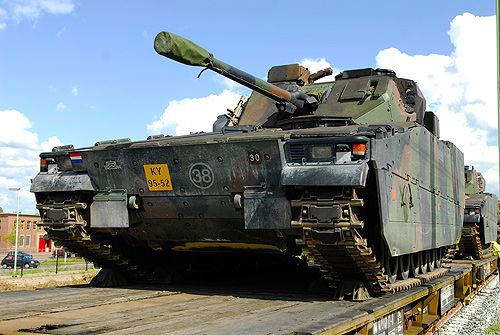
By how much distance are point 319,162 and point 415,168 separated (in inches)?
86.9

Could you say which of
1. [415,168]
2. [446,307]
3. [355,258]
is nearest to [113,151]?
[355,258]

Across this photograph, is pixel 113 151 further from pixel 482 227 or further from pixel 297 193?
pixel 482 227

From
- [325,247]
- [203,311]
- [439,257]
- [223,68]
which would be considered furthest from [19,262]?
[325,247]

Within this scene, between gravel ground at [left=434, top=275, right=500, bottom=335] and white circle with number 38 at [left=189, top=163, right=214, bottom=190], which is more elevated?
white circle with number 38 at [left=189, top=163, right=214, bottom=190]

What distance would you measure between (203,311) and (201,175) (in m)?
1.69

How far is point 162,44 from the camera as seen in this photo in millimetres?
6199

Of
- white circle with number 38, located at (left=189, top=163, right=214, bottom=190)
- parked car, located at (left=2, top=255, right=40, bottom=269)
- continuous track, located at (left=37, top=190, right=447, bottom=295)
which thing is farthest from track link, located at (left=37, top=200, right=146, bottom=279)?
parked car, located at (left=2, top=255, right=40, bottom=269)

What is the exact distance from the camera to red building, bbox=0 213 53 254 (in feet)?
178

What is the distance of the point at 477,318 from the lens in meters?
10.5

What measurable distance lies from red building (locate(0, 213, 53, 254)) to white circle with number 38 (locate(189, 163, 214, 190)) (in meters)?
49.9

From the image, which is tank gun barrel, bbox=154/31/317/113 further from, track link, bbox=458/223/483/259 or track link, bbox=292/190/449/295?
track link, bbox=458/223/483/259

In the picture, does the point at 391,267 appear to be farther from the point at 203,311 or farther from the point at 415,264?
the point at 203,311

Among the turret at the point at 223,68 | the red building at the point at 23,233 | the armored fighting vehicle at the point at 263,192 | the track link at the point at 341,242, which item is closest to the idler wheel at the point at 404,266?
the armored fighting vehicle at the point at 263,192

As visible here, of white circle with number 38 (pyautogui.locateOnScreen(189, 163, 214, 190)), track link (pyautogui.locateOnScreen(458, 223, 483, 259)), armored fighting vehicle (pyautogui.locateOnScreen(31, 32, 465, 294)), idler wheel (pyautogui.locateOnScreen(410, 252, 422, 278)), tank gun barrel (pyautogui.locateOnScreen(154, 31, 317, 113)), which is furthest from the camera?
track link (pyautogui.locateOnScreen(458, 223, 483, 259))
